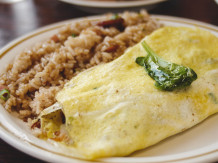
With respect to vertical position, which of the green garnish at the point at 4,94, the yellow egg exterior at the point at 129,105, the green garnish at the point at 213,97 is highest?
the green garnish at the point at 4,94

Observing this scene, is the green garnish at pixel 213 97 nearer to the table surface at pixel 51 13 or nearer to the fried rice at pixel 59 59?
the fried rice at pixel 59 59

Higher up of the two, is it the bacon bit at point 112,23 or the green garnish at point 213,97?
the bacon bit at point 112,23

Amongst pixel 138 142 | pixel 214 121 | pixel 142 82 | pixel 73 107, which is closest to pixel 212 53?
pixel 214 121

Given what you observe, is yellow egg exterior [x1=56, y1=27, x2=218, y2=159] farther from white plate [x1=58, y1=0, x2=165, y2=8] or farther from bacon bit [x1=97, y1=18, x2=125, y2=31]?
white plate [x1=58, y1=0, x2=165, y2=8]

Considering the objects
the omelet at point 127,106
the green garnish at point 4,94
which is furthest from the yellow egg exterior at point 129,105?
the green garnish at point 4,94

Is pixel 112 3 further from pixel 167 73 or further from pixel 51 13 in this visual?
pixel 167 73

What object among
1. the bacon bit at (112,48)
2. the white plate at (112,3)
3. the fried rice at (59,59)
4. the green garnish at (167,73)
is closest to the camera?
the green garnish at (167,73)

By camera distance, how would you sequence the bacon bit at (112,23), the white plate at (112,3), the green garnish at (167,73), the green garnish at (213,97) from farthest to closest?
the white plate at (112,3) < the bacon bit at (112,23) < the green garnish at (213,97) < the green garnish at (167,73)

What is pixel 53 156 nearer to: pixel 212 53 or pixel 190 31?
pixel 212 53

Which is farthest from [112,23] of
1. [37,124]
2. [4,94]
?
[37,124]
